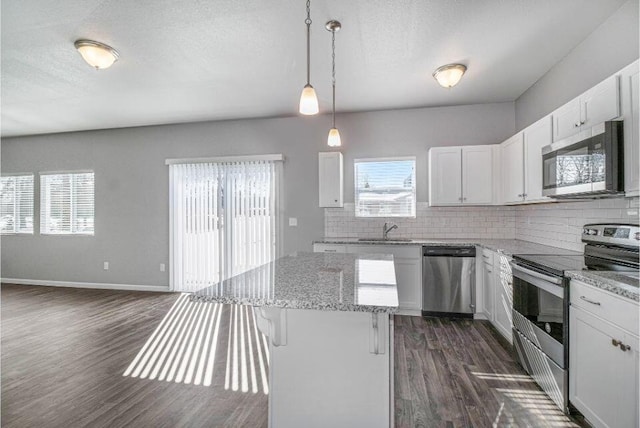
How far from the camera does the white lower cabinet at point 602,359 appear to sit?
146 centimetres

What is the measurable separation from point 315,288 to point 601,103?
2.20m

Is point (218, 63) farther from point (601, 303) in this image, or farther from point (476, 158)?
point (601, 303)

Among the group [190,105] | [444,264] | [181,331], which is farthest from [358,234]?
[190,105]

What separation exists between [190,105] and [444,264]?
12.6 feet

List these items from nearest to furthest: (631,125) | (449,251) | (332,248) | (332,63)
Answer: (631,125), (332,63), (449,251), (332,248)

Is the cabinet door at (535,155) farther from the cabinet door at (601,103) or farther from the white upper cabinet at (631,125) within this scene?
the white upper cabinet at (631,125)

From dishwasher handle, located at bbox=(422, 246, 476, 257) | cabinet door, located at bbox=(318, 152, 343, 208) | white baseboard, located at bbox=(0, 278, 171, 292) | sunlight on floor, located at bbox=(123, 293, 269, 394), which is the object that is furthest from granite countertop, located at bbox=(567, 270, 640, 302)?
white baseboard, located at bbox=(0, 278, 171, 292)

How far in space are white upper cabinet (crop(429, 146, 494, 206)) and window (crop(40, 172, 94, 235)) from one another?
18.5 ft

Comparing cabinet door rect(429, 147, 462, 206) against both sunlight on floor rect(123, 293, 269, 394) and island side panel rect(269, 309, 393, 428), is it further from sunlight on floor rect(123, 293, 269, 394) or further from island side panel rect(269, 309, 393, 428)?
island side panel rect(269, 309, 393, 428)

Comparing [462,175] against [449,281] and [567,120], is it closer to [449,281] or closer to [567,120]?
[449,281]

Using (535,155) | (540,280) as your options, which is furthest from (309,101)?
(535,155)

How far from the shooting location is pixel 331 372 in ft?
4.75

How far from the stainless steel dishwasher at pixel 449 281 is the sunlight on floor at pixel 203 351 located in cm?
197

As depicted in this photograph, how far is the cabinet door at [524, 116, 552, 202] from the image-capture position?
109 inches
